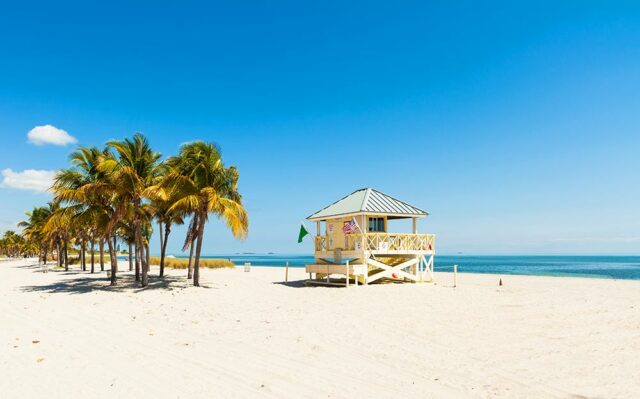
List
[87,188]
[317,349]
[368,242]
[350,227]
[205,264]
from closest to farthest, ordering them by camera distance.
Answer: [317,349] < [87,188] < [350,227] < [368,242] < [205,264]

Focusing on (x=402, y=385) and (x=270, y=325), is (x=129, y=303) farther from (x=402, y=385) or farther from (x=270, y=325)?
(x=402, y=385)

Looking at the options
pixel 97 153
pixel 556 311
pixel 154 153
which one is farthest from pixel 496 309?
pixel 97 153

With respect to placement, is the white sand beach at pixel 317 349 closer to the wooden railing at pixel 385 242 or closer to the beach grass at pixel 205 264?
the wooden railing at pixel 385 242

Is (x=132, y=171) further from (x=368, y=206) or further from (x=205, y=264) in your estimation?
(x=205, y=264)

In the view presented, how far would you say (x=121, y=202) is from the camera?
20.2 meters

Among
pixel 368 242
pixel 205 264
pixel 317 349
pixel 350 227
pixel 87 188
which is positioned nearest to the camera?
pixel 317 349

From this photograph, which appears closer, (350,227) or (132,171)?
(132,171)

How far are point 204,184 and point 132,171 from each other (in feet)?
10.4

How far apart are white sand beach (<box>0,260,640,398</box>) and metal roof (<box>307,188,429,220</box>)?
7709 mm

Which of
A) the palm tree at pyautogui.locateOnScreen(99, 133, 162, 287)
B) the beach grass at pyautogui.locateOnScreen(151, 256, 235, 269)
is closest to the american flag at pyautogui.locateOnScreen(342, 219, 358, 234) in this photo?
the palm tree at pyautogui.locateOnScreen(99, 133, 162, 287)

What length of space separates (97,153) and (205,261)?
22.9 m

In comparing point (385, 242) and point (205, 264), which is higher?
point (385, 242)

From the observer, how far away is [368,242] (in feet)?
73.9

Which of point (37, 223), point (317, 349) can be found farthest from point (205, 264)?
point (317, 349)
